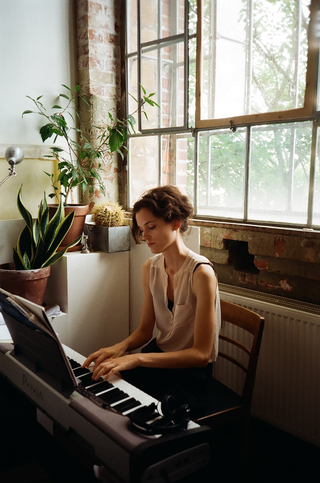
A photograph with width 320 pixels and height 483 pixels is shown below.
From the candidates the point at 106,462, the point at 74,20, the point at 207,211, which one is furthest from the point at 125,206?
the point at 106,462

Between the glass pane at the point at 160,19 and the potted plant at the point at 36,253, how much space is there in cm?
138

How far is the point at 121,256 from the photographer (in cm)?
280

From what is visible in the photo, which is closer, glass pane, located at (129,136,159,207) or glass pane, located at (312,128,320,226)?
glass pane, located at (312,128,320,226)

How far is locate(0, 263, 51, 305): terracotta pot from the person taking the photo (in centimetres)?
224

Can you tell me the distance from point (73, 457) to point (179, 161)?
198 cm

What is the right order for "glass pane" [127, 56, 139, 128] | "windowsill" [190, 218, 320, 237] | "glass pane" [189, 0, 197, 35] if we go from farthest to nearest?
"glass pane" [127, 56, 139, 128] → "glass pane" [189, 0, 197, 35] → "windowsill" [190, 218, 320, 237]

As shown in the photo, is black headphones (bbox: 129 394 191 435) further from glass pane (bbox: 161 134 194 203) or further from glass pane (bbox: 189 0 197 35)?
glass pane (bbox: 189 0 197 35)

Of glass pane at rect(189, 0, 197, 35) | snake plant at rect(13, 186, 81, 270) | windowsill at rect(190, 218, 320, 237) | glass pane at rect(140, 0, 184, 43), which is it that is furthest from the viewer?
glass pane at rect(140, 0, 184, 43)

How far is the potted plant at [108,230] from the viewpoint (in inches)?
105

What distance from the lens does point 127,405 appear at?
128cm

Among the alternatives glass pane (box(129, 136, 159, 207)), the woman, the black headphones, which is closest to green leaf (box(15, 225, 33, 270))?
the woman

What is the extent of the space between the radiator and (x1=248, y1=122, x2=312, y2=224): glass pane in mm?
484

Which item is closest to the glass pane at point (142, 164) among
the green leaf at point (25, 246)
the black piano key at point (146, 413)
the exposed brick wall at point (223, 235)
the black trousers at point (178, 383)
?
the exposed brick wall at point (223, 235)

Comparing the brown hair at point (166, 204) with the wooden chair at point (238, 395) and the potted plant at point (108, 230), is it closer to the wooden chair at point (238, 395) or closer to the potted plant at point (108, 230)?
the wooden chair at point (238, 395)
